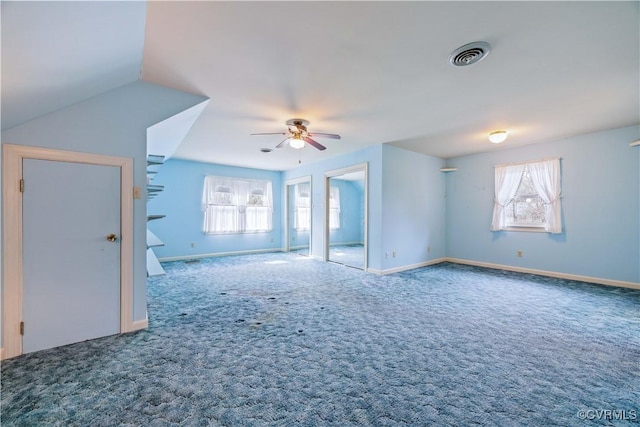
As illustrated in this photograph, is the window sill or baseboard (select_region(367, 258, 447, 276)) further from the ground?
the window sill

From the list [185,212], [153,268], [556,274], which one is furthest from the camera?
[185,212]

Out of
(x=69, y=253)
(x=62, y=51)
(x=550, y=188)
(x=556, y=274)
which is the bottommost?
(x=556, y=274)

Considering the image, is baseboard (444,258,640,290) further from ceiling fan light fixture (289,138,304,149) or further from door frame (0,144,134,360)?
door frame (0,144,134,360)

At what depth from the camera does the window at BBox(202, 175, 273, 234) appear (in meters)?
6.67

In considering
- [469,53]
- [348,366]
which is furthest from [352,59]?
[348,366]

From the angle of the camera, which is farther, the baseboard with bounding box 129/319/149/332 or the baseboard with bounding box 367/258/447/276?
the baseboard with bounding box 367/258/447/276

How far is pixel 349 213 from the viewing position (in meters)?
9.63

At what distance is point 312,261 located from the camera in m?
6.28

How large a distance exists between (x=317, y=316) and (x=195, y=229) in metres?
4.73

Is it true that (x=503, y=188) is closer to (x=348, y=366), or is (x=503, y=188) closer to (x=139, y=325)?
(x=348, y=366)

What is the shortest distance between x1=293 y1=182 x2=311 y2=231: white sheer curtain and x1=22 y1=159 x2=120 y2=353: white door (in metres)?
5.74

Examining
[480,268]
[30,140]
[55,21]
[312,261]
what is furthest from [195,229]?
[480,268]

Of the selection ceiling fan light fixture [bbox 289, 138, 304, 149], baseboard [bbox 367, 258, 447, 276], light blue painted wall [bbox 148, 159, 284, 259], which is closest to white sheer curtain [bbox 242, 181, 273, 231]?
light blue painted wall [bbox 148, 159, 284, 259]

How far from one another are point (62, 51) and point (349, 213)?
28.1 ft
